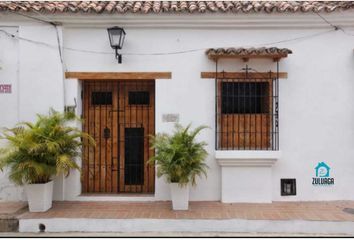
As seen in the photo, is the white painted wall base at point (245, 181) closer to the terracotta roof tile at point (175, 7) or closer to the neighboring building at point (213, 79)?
the neighboring building at point (213, 79)

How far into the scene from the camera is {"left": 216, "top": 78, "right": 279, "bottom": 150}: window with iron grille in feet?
23.9

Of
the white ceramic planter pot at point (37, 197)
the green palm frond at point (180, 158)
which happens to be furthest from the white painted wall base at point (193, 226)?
the green palm frond at point (180, 158)

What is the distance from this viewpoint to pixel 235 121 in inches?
289

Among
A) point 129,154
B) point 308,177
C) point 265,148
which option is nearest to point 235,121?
point 265,148

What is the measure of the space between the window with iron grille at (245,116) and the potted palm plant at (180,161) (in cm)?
79

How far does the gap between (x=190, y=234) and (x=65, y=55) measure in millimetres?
4681

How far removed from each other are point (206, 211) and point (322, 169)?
2868mm

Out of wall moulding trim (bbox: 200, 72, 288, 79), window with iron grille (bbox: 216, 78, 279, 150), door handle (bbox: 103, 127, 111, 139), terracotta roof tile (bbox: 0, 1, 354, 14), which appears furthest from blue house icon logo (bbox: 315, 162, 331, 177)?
door handle (bbox: 103, 127, 111, 139)

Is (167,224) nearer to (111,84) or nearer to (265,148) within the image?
(265,148)

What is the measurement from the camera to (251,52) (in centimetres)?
683

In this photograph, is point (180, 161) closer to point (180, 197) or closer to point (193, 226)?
point (180, 197)

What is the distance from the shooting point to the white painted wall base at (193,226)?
600cm

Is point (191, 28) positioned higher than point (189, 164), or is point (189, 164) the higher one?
point (191, 28)

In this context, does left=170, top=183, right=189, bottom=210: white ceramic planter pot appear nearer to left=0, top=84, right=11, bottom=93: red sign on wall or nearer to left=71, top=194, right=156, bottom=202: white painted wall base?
left=71, top=194, right=156, bottom=202: white painted wall base
